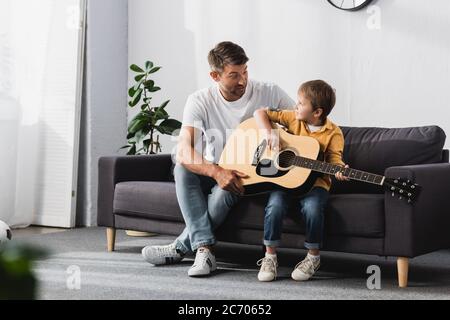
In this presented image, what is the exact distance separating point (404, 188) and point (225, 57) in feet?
2.93

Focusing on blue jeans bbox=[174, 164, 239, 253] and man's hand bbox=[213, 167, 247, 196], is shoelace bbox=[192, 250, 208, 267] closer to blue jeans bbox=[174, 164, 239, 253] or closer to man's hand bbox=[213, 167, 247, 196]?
blue jeans bbox=[174, 164, 239, 253]

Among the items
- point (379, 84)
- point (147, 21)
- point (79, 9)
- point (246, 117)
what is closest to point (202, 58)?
point (147, 21)

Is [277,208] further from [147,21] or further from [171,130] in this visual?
[147,21]

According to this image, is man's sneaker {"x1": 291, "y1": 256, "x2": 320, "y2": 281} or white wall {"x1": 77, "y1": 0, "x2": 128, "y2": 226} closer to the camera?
man's sneaker {"x1": 291, "y1": 256, "x2": 320, "y2": 281}

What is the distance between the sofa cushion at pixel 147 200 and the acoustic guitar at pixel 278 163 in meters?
0.39

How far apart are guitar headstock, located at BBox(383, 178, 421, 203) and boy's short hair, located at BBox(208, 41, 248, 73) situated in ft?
2.60

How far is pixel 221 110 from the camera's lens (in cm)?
275

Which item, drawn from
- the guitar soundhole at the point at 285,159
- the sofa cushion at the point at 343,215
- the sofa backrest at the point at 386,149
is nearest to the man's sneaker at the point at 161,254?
the sofa cushion at the point at 343,215

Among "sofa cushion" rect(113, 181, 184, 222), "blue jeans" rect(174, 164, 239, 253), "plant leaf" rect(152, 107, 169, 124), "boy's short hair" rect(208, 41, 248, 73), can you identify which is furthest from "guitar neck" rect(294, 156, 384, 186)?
"plant leaf" rect(152, 107, 169, 124)

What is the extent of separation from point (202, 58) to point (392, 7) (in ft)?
4.11

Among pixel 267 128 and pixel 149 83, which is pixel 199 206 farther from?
pixel 149 83

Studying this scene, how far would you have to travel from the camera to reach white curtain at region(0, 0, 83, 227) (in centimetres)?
402

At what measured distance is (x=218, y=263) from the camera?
2.92 meters

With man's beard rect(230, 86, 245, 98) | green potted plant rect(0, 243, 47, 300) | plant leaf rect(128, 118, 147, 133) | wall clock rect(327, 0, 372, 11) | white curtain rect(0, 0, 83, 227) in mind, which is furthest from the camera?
white curtain rect(0, 0, 83, 227)
